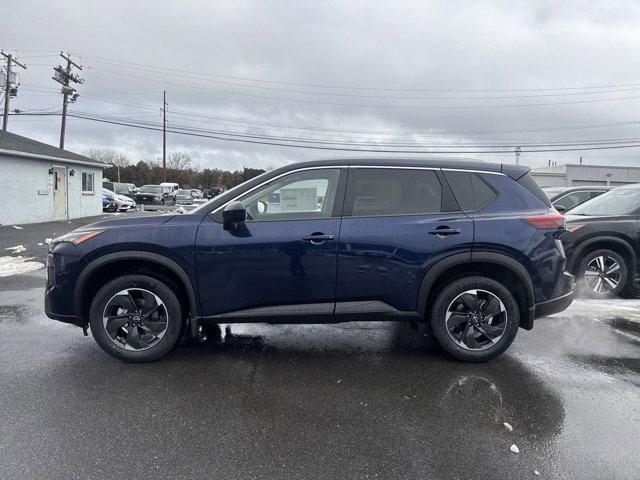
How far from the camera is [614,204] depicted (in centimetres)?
712

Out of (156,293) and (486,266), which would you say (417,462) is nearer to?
(486,266)

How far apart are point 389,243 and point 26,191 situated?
1832cm

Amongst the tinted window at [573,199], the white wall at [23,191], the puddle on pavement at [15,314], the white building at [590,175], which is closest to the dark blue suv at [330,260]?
the puddle on pavement at [15,314]

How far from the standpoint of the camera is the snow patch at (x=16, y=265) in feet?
27.9

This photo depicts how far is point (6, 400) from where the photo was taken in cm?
338

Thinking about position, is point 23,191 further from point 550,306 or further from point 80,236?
point 550,306

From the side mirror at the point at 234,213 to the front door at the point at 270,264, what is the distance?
0.39 ft

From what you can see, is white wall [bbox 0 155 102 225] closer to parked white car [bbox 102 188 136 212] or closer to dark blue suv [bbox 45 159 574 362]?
parked white car [bbox 102 188 136 212]

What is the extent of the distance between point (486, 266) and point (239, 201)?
2311 mm

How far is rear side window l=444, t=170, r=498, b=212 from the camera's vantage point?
4.12m

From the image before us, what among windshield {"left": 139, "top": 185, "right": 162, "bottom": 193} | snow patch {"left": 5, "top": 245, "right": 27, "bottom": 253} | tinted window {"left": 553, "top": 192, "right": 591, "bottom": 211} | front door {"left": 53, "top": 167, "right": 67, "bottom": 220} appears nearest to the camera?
tinted window {"left": 553, "top": 192, "right": 591, "bottom": 211}

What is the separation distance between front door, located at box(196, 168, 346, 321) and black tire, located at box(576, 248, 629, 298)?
4714 millimetres

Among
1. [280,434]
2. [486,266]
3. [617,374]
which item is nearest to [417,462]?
[280,434]

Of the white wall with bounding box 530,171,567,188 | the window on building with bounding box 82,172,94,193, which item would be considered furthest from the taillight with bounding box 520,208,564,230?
the white wall with bounding box 530,171,567,188
